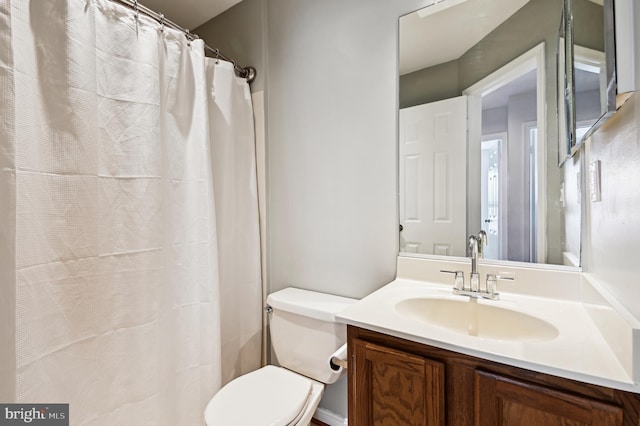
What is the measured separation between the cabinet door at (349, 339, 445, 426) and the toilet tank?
0.37 metres

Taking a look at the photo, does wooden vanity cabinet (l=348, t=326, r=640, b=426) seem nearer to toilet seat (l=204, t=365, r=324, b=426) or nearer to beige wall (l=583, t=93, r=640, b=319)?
beige wall (l=583, t=93, r=640, b=319)

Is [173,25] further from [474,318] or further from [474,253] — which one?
[474,318]

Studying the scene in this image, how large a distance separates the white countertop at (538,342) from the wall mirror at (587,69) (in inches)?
20.0

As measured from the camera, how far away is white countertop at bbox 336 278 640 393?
0.63 meters

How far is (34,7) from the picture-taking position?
→ 0.95 m

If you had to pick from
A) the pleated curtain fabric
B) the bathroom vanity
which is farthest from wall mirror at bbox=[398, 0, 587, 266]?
the pleated curtain fabric

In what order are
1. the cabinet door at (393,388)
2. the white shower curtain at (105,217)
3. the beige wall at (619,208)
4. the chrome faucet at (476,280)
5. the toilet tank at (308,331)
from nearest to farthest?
the beige wall at (619,208)
the cabinet door at (393,388)
the white shower curtain at (105,217)
the chrome faucet at (476,280)
the toilet tank at (308,331)

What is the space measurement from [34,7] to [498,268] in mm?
1787

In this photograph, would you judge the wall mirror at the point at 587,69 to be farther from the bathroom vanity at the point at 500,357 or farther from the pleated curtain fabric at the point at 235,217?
the pleated curtain fabric at the point at 235,217

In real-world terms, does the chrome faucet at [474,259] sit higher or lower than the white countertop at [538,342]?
higher

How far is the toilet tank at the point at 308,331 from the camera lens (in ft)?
4.28

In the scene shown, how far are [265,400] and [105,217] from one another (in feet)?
3.01

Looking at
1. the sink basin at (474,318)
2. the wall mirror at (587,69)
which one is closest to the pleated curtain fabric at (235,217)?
the sink basin at (474,318)

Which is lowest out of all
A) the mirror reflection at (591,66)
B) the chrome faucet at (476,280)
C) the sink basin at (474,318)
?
the sink basin at (474,318)
